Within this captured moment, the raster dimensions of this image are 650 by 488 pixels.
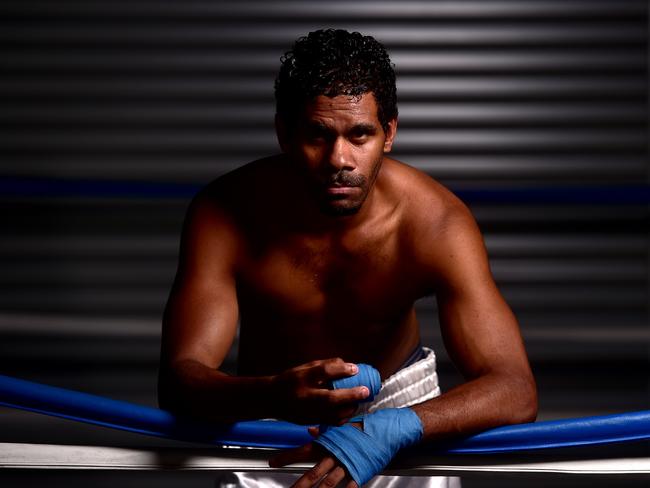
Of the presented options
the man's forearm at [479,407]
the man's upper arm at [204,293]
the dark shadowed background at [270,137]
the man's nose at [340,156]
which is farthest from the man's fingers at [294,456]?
the dark shadowed background at [270,137]

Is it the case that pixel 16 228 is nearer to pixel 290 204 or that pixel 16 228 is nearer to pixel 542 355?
pixel 542 355

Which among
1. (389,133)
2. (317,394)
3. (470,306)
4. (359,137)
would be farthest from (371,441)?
(389,133)

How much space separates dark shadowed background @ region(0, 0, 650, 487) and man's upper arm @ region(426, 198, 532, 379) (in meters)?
2.49

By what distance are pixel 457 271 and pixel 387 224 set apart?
0.74 ft

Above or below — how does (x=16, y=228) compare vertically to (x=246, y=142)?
below

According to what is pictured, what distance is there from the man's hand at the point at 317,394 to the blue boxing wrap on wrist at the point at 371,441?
0.12ft

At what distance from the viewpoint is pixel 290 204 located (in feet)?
8.30

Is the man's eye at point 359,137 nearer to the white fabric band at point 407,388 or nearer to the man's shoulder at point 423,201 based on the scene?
the man's shoulder at point 423,201

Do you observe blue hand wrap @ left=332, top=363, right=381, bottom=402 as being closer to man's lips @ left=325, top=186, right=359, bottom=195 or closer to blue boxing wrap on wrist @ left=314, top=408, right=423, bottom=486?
blue boxing wrap on wrist @ left=314, top=408, right=423, bottom=486

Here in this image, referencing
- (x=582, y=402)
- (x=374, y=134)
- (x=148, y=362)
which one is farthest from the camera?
(x=148, y=362)

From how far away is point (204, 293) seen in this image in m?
2.33

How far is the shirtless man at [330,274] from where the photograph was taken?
2018 mm

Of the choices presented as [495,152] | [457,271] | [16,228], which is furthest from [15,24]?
[457,271]

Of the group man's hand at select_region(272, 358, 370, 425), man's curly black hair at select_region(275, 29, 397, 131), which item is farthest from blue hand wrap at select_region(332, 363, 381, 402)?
man's curly black hair at select_region(275, 29, 397, 131)
